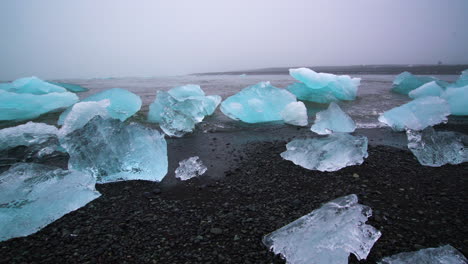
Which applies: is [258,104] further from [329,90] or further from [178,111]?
[329,90]

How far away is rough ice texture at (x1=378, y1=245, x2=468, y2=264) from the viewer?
4.56ft

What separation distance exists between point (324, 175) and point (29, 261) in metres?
2.35

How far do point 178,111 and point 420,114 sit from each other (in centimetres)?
398

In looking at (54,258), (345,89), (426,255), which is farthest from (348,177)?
Answer: (345,89)

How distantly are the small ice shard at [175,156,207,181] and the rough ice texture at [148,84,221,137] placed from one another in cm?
138

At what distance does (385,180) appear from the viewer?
7.72 feet

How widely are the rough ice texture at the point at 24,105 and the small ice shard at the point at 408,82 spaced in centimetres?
1015

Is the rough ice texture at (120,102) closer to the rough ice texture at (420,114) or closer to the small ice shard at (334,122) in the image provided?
the small ice shard at (334,122)

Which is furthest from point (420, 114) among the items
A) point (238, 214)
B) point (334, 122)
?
point (238, 214)

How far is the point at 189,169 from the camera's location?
269cm

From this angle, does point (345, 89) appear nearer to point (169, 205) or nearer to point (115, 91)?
point (115, 91)

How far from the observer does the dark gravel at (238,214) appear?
154cm

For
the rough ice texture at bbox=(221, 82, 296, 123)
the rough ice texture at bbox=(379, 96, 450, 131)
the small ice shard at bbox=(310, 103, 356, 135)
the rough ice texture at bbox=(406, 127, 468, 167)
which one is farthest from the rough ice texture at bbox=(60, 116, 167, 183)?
the rough ice texture at bbox=(379, 96, 450, 131)

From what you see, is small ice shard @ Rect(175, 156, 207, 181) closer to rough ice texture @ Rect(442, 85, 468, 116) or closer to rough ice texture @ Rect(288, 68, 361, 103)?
rough ice texture @ Rect(288, 68, 361, 103)
